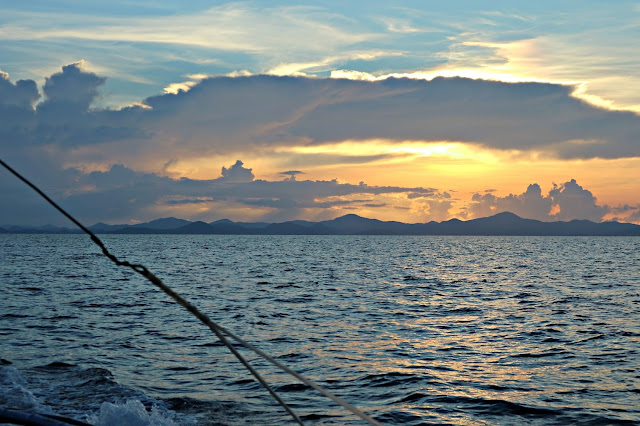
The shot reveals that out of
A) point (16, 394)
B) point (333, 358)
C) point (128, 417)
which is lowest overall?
point (333, 358)

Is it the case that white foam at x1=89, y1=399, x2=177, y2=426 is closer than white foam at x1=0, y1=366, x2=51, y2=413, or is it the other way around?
white foam at x1=89, y1=399, x2=177, y2=426

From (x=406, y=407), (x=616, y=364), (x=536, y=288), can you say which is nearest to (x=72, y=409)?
(x=406, y=407)

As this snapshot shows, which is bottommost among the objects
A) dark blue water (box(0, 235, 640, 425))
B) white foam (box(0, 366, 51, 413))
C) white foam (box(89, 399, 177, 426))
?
dark blue water (box(0, 235, 640, 425))

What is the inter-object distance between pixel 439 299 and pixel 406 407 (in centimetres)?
2265

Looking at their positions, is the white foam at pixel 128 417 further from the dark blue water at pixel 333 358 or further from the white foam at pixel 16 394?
the white foam at pixel 16 394

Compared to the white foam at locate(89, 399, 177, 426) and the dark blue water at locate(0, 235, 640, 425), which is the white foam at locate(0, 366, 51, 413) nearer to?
the dark blue water at locate(0, 235, 640, 425)

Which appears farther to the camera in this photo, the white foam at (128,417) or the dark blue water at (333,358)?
the dark blue water at (333,358)

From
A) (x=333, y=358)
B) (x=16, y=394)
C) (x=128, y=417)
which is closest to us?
(x=128, y=417)

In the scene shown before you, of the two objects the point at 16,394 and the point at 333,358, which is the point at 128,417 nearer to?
the point at 16,394

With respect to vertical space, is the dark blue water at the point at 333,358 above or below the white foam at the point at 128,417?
below

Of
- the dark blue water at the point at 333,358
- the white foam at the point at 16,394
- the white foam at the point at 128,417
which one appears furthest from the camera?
the dark blue water at the point at 333,358

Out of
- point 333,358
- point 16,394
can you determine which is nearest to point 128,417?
point 16,394

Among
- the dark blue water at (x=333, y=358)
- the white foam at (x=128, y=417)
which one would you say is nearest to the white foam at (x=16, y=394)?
the dark blue water at (x=333, y=358)

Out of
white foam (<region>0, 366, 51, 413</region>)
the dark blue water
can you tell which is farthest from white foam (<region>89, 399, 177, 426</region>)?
white foam (<region>0, 366, 51, 413</region>)
